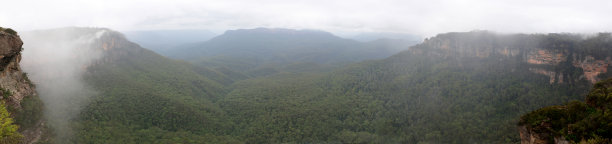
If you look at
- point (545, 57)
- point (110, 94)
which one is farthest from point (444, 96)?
point (110, 94)

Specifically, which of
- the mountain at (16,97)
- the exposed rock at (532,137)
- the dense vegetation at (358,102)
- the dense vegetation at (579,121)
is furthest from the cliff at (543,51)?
the mountain at (16,97)

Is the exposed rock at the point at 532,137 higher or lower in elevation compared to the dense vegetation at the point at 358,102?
higher

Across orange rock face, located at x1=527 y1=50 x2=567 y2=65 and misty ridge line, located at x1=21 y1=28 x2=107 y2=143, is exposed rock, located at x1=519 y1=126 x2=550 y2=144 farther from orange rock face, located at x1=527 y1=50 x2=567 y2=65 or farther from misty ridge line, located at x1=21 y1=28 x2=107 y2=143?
orange rock face, located at x1=527 y1=50 x2=567 y2=65

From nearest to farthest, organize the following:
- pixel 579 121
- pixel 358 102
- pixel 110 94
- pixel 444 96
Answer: pixel 579 121 < pixel 110 94 < pixel 444 96 < pixel 358 102

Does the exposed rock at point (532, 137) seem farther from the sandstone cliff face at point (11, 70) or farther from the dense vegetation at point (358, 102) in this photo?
the sandstone cliff face at point (11, 70)

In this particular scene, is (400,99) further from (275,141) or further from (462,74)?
(275,141)

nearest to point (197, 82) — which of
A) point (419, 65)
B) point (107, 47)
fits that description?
point (107, 47)

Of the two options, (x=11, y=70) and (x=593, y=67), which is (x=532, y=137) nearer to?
(x=11, y=70)
